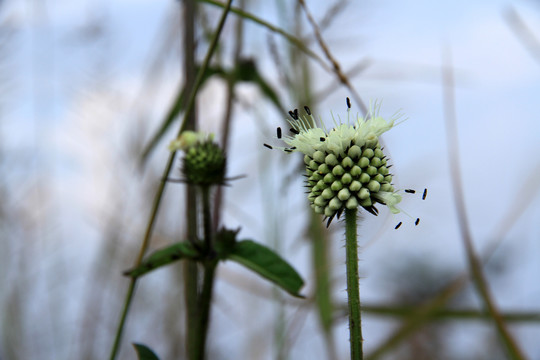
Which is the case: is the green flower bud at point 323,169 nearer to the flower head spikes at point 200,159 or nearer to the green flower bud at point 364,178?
the green flower bud at point 364,178

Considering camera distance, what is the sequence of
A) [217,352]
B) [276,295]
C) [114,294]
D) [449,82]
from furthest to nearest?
[217,352], [114,294], [276,295], [449,82]

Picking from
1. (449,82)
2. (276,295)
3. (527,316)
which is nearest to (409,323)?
(527,316)

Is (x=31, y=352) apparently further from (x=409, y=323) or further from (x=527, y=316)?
(x=527, y=316)

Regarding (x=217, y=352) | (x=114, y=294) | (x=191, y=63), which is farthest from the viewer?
(x=217, y=352)

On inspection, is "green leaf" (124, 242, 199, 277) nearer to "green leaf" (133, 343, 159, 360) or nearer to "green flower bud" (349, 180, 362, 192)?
"green leaf" (133, 343, 159, 360)

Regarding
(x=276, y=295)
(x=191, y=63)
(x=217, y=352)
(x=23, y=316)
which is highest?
(x=191, y=63)

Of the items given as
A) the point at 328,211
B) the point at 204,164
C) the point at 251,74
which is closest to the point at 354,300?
the point at 328,211

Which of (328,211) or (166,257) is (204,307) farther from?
(328,211)
